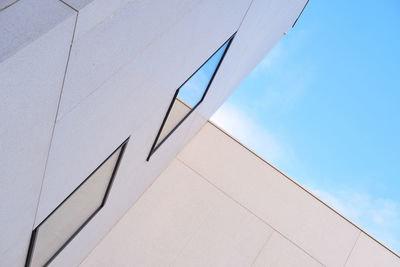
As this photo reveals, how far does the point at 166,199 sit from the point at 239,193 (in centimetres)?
115

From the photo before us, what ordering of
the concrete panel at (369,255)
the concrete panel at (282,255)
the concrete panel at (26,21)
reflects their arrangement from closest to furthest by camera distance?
the concrete panel at (26,21), the concrete panel at (282,255), the concrete panel at (369,255)

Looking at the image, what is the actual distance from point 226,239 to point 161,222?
973 mm

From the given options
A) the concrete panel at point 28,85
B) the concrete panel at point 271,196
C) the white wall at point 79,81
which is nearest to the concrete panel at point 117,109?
the white wall at point 79,81

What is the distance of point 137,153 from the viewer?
391 centimetres

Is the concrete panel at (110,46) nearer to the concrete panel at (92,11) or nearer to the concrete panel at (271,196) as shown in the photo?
the concrete panel at (92,11)

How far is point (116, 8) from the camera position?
1.63 meters

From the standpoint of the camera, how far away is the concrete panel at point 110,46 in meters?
1.62

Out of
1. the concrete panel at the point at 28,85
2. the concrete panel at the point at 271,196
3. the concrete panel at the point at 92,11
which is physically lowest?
the concrete panel at the point at 28,85

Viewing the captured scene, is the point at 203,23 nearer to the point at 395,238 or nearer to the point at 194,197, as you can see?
the point at 194,197

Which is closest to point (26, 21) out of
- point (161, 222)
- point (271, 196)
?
point (161, 222)

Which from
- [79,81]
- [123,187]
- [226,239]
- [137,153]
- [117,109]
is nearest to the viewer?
[79,81]

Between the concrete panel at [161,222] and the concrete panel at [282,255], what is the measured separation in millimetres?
1014

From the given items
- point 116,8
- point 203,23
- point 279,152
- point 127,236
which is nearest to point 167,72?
point 203,23

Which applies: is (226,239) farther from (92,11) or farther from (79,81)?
(92,11)
